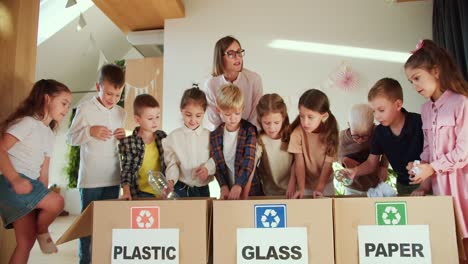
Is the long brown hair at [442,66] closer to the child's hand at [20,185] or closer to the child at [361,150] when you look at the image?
the child at [361,150]

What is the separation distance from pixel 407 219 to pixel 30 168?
1356 millimetres

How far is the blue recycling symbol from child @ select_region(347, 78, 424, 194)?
667 millimetres

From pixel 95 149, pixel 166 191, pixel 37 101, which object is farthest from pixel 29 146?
pixel 166 191

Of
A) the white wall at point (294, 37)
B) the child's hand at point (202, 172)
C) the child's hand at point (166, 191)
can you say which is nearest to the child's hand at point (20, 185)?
the child's hand at point (166, 191)

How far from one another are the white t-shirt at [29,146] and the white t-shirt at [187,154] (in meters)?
0.50

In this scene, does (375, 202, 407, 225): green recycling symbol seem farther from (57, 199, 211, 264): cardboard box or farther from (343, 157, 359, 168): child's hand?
(343, 157, 359, 168): child's hand

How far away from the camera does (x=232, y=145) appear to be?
1.57 m

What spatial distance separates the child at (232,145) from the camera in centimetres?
151

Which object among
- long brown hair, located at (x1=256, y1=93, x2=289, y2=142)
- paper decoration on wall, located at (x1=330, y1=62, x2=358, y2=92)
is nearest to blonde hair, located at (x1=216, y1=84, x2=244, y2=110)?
long brown hair, located at (x1=256, y1=93, x2=289, y2=142)

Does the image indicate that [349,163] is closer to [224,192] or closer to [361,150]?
[361,150]

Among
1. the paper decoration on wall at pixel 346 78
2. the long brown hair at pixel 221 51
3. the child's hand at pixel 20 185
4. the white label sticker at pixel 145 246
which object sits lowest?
the white label sticker at pixel 145 246

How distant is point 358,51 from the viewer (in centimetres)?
307

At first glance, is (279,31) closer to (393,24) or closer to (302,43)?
(302,43)

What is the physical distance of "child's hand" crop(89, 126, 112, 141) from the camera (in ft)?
5.29
